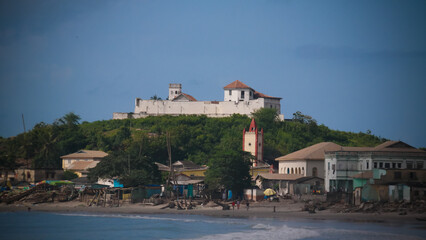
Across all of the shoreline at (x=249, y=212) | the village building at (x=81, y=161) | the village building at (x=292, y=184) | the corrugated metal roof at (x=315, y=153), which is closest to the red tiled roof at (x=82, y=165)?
the village building at (x=81, y=161)

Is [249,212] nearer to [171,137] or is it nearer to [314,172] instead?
[314,172]

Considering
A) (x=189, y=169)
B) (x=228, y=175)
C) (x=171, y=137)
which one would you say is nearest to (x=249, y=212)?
(x=228, y=175)

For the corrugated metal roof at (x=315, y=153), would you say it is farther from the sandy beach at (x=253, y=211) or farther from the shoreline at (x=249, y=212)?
the shoreline at (x=249, y=212)

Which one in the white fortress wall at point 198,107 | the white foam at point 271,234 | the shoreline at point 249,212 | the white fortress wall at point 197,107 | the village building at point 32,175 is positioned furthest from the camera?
the white fortress wall at point 197,107

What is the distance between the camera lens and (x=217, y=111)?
124062 mm

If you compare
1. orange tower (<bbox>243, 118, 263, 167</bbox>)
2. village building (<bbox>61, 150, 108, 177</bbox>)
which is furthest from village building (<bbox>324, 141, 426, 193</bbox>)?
village building (<bbox>61, 150, 108, 177</bbox>)

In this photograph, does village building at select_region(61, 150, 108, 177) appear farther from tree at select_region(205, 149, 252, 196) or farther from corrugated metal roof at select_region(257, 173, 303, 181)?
tree at select_region(205, 149, 252, 196)

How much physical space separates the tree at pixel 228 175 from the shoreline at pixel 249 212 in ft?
14.8

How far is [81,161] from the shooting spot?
95312 millimetres

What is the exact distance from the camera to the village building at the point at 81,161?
299ft

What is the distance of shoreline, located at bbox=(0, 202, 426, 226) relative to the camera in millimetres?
50906

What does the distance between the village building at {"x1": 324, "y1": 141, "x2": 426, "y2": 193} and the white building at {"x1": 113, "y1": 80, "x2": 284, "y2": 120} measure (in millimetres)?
54099

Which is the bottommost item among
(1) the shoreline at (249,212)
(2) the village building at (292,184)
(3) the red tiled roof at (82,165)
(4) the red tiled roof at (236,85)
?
(1) the shoreline at (249,212)

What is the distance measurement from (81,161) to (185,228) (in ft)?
157
